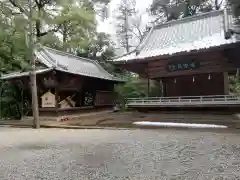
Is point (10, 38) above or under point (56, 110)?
above

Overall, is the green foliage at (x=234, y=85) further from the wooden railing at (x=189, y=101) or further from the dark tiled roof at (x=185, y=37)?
the wooden railing at (x=189, y=101)

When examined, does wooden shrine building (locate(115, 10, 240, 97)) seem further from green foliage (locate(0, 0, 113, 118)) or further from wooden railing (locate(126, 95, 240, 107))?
green foliage (locate(0, 0, 113, 118))

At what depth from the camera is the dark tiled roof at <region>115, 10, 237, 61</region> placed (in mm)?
15820

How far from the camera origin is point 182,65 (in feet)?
53.7

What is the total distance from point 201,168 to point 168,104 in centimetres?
1089

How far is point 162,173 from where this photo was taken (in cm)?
503

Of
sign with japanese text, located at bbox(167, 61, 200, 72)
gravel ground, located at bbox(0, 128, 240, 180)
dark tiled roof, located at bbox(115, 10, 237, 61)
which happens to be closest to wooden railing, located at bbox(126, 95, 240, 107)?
sign with japanese text, located at bbox(167, 61, 200, 72)

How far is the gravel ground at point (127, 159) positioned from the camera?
16.5 feet

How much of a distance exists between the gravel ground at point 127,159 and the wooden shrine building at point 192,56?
7.04m

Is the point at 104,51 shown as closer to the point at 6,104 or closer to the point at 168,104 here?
the point at 6,104

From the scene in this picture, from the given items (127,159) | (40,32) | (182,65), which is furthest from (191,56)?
(40,32)

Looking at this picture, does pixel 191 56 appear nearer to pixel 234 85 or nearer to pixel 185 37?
pixel 185 37

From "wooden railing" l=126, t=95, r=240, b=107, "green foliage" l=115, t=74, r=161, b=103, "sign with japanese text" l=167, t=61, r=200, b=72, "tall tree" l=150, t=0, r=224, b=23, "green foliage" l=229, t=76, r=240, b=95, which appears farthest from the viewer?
"tall tree" l=150, t=0, r=224, b=23

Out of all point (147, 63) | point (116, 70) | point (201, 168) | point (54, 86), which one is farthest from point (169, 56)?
point (116, 70)
